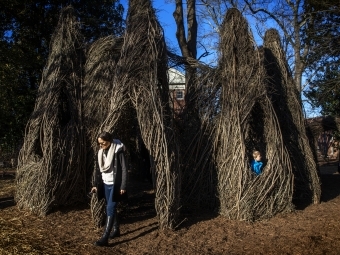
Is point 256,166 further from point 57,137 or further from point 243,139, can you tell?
point 57,137

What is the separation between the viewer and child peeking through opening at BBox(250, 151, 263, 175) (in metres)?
8.03

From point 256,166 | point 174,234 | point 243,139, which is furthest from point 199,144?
point 174,234

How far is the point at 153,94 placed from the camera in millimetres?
6953

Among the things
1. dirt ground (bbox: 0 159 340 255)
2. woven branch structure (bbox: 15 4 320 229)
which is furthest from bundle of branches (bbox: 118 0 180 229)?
dirt ground (bbox: 0 159 340 255)

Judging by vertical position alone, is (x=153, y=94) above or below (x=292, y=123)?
above

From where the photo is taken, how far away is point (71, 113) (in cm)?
816

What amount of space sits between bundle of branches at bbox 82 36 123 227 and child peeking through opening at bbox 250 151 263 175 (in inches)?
118

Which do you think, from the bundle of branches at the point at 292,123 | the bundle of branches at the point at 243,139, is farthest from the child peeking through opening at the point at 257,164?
the bundle of branches at the point at 292,123

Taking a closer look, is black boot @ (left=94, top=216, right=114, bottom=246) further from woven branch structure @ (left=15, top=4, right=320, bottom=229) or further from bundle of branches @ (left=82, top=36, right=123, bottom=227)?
bundle of branches @ (left=82, top=36, right=123, bottom=227)

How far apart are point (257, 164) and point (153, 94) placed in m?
2.61

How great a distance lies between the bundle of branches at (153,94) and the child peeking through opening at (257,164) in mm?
1907

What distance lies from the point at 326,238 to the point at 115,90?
4133mm

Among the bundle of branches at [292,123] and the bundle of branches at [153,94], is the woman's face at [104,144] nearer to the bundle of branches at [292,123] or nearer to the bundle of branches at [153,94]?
→ the bundle of branches at [153,94]

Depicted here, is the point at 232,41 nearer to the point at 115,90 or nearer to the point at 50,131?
the point at 115,90
